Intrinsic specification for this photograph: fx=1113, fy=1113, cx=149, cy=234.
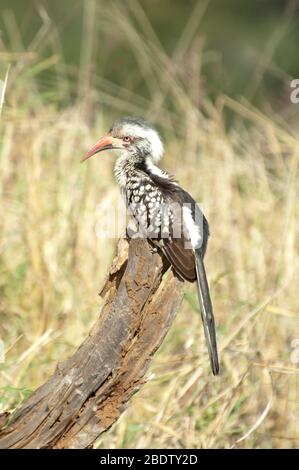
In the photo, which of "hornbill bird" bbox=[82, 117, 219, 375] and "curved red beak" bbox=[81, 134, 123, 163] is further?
"curved red beak" bbox=[81, 134, 123, 163]

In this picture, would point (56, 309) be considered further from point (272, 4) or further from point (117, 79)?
point (272, 4)

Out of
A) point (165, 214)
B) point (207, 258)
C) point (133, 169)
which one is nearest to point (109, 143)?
point (133, 169)

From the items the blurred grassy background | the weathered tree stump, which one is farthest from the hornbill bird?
the blurred grassy background

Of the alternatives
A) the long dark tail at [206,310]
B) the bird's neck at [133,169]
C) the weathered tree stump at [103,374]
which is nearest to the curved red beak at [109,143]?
the bird's neck at [133,169]

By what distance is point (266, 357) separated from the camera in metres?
5.63

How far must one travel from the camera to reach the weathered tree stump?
3789mm

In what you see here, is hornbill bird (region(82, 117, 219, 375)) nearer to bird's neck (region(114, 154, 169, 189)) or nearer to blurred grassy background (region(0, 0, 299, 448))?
bird's neck (region(114, 154, 169, 189))

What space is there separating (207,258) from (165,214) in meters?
2.15

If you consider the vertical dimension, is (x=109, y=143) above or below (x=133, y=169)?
above

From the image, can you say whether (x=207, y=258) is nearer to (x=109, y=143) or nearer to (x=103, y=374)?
(x=109, y=143)

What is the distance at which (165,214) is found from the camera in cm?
437
